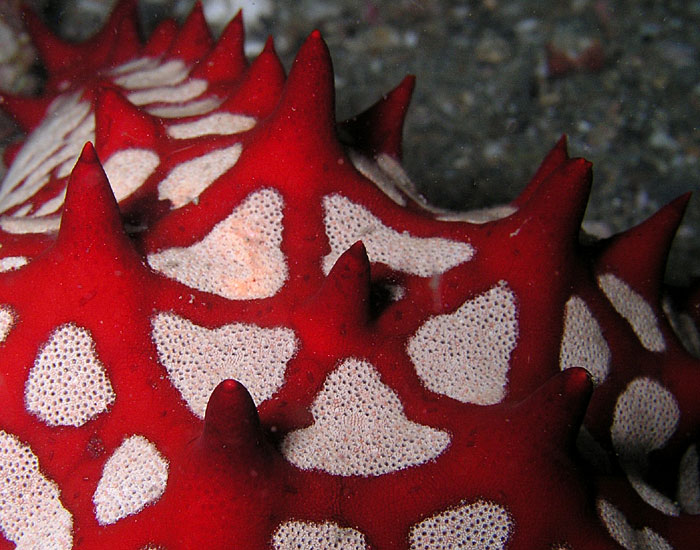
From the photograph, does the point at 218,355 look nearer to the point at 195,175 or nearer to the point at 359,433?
the point at 359,433

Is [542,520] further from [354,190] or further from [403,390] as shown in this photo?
[354,190]

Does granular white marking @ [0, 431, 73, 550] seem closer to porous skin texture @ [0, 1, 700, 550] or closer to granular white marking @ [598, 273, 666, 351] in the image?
porous skin texture @ [0, 1, 700, 550]

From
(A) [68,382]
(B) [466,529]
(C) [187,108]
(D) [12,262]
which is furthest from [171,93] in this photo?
(B) [466,529]

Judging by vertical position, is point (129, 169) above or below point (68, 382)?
above

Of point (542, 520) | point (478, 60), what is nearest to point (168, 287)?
point (542, 520)

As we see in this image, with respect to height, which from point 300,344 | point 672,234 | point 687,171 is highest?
point 300,344

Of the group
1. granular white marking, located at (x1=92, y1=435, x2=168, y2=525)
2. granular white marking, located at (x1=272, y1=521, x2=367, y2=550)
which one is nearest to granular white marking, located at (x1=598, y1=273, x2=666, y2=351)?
granular white marking, located at (x1=272, y1=521, x2=367, y2=550)

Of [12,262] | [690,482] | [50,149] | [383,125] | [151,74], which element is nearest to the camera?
[12,262]

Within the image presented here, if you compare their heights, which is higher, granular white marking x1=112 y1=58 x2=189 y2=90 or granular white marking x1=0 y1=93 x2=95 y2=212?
granular white marking x1=112 y1=58 x2=189 y2=90
